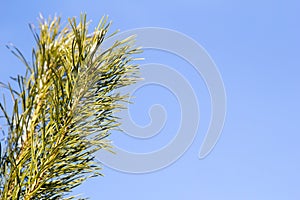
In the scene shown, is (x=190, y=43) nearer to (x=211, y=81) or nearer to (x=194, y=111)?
(x=211, y=81)

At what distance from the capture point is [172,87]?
3.94m

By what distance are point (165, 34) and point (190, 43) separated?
26 cm

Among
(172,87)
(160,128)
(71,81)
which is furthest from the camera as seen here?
(172,87)

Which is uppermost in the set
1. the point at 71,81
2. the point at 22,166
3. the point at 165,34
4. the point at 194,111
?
the point at 165,34

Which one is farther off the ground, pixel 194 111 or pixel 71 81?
pixel 194 111

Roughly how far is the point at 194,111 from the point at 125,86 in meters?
1.77

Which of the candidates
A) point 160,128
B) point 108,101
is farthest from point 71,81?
point 160,128

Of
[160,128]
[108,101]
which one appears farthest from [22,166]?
[160,128]

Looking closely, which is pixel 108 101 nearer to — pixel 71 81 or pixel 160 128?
pixel 71 81

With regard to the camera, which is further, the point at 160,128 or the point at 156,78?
the point at 156,78

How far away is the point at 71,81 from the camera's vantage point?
1.57 m

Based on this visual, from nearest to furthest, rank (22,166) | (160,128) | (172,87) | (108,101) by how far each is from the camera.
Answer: (22,166)
(108,101)
(160,128)
(172,87)

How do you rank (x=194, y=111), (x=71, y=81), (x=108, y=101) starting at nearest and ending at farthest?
(x=71, y=81) → (x=108, y=101) → (x=194, y=111)

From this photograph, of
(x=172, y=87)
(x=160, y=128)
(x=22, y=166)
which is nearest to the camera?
(x=22, y=166)
